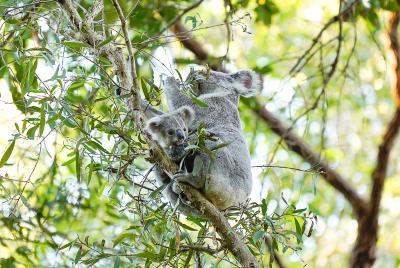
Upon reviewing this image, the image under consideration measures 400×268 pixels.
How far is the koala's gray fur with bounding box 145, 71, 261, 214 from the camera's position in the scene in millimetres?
3362

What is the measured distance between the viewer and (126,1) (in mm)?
5301

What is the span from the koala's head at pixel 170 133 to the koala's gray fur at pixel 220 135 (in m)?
0.04

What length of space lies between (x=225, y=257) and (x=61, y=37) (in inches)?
48.5

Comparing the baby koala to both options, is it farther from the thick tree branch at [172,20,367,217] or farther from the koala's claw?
the thick tree branch at [172,20,367,217]

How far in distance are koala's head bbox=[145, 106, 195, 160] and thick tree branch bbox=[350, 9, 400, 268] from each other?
9.14 ft

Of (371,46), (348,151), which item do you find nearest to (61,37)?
(371,46)

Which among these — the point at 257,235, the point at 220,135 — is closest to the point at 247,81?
the point at 220,135

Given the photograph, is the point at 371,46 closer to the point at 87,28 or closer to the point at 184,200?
the point at 184,200

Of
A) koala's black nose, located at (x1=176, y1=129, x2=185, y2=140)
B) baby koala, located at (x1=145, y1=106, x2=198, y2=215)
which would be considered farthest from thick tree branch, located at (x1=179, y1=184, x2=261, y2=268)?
koala's black nose, located at (x1=176, y1=129, x2=185, y2=140)

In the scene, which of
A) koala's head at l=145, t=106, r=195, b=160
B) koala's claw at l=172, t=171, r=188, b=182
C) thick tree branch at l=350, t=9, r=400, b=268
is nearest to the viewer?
koala's claw at l=172, t=171, r=188, b=182

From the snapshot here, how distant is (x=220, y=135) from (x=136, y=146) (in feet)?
3.01

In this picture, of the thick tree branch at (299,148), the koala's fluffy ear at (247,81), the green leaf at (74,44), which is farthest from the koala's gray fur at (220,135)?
the thick tree branch at (299,148)

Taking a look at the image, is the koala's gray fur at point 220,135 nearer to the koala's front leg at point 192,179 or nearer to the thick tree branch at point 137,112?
the koala's front leg at point 192,179

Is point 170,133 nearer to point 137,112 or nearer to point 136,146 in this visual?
point 136,146
